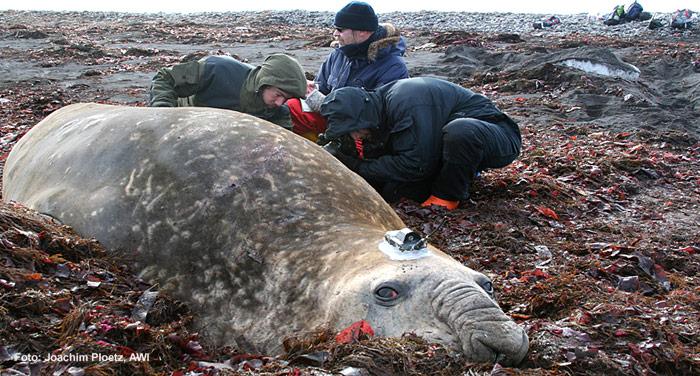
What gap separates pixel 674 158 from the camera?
812cm

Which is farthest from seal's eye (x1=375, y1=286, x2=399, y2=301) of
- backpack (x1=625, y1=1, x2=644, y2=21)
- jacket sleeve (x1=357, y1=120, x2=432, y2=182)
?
backpack (x1=625, y1=1, x2=644, y2=21)

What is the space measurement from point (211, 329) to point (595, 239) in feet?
9.58

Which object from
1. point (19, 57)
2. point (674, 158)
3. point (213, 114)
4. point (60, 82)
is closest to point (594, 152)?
point (674, 158)

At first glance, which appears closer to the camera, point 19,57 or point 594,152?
point 594,152

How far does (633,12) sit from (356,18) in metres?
21.8

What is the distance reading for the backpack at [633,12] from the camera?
86.6ft

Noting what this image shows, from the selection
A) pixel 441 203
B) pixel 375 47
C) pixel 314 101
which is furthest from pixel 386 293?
pixel 375 47

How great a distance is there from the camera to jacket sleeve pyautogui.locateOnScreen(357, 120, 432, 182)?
5.71 meters

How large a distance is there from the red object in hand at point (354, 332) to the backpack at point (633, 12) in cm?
2579

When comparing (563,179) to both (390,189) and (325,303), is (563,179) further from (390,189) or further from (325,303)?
(325,303)

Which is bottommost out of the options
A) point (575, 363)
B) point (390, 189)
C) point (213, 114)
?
point (390, 189)

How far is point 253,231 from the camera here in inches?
147

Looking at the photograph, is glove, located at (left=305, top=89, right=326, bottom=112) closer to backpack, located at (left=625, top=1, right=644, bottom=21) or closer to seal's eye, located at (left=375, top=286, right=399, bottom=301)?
seal's eye, located at (left=375, top=286, right=399, bottom=301)

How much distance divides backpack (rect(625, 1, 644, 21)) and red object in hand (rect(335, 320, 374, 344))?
25786 millimetres
